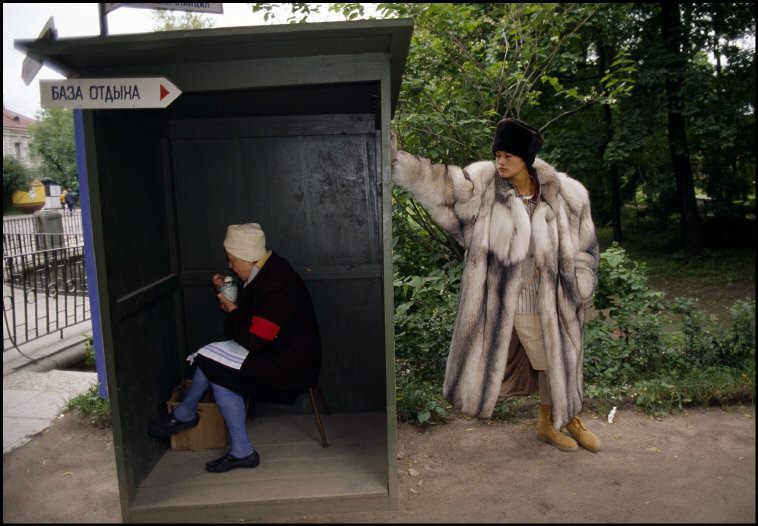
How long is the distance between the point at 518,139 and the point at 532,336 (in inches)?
50.8

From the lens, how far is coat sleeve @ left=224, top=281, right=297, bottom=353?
3.70 meters

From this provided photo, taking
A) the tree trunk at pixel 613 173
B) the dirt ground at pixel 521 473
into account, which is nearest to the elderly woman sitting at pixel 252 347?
the dirt ground at pixel 521 473

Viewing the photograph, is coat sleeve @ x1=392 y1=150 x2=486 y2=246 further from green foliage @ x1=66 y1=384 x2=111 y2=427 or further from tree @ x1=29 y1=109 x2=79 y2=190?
tree @ x1=29 y1=109 x2=79 y2=190

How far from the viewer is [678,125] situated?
46.1ft

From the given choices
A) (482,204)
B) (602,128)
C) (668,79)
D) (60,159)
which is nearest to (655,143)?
(602,128)

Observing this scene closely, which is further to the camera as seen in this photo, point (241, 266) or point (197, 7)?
point (241, 266)

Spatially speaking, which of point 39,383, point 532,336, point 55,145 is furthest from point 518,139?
point 55,145

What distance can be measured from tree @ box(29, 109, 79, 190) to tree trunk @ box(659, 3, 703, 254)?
139 feet

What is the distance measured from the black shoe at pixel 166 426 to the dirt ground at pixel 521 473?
415mm

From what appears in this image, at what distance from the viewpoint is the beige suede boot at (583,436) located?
4.23m

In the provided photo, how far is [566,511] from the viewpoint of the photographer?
3482 millimetres

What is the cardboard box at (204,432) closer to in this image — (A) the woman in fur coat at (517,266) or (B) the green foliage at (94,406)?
A: (B) the green foliage at (94,406)

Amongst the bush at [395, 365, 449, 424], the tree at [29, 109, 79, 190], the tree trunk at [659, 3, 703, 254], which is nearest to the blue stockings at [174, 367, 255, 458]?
the bush at [395, 365, 449, 424]

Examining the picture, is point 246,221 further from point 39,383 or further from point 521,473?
point 39,383
